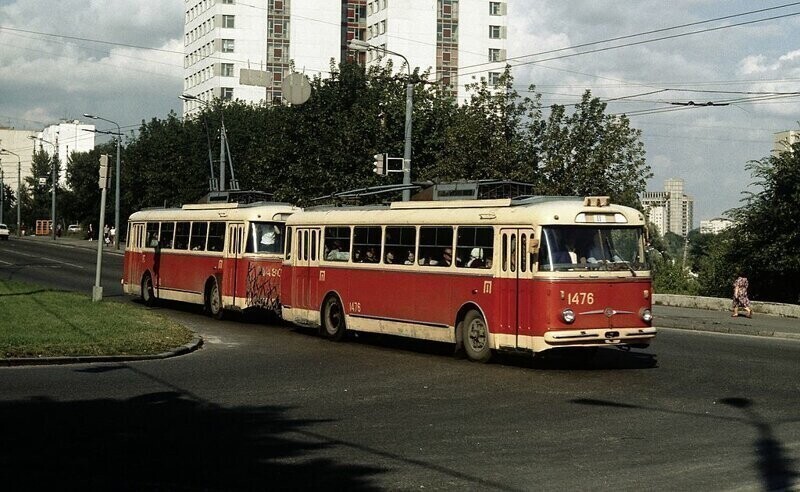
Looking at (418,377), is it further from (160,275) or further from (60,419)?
(160,275)

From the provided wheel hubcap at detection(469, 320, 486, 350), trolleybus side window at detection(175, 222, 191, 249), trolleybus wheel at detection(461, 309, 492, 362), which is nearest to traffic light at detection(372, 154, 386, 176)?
trolleybus side window at detection(175, 222, 191, 249)

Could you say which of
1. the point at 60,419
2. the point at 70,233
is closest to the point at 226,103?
the point at 70,233

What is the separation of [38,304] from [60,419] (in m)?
15.9

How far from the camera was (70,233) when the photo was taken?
118875mm

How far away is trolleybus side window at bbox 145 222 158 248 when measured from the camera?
3231 centimetres

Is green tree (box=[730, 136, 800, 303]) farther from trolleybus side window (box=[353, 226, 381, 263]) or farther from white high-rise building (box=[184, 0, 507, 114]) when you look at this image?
white high-rise building (box=[184, 0, 507, 114])

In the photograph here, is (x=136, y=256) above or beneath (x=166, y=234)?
beneath

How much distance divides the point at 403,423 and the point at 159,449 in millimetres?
2839

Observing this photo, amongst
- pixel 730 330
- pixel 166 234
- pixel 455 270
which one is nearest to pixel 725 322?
pixel 730 330

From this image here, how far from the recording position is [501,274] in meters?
17.8

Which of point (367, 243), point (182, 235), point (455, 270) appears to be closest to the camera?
point (455, 270)

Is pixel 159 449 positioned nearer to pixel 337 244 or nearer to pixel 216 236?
pixel 337 244

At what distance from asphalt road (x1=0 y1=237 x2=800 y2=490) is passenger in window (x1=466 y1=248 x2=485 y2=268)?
164 centimetres

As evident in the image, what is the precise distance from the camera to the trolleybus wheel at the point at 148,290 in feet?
107
